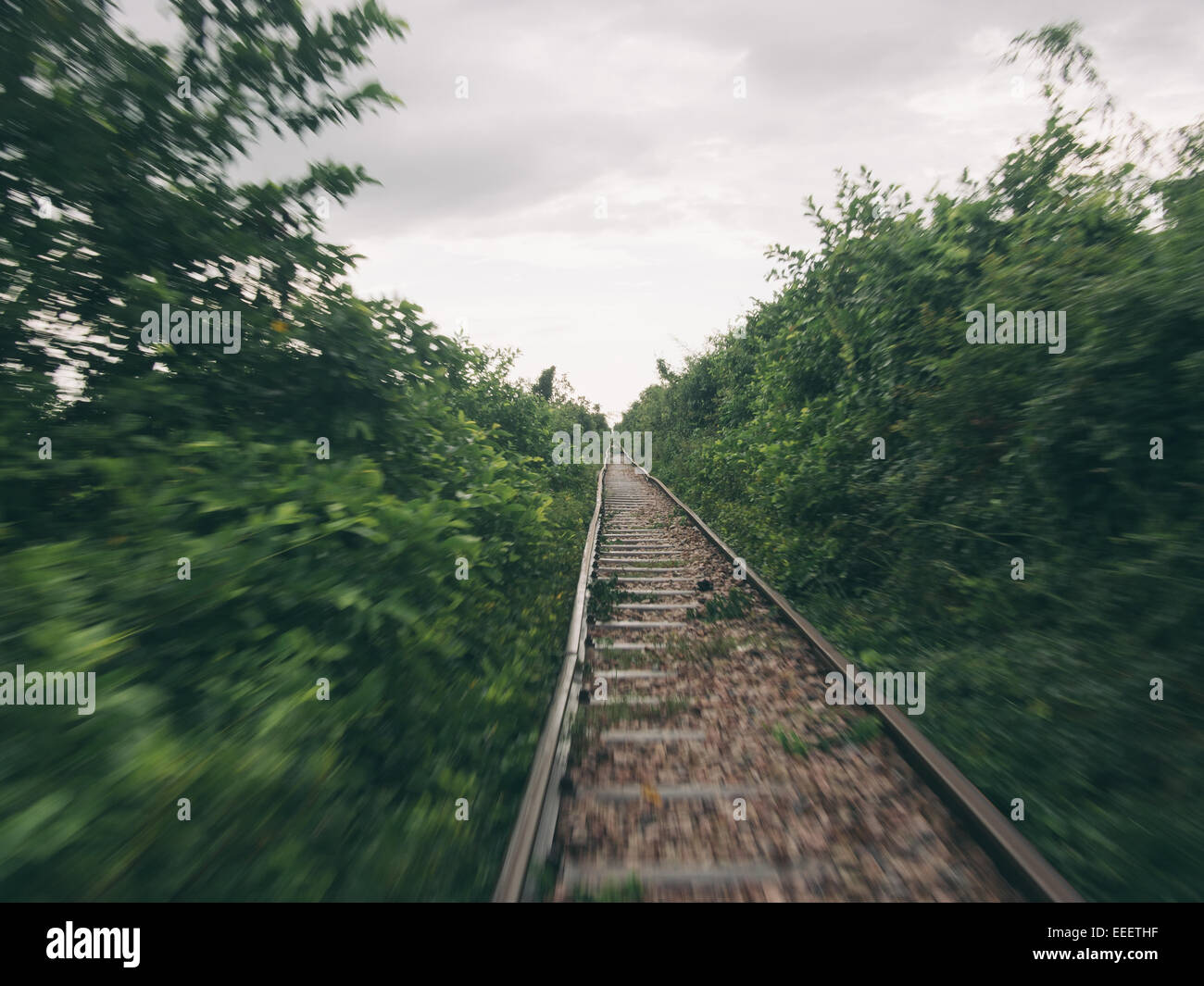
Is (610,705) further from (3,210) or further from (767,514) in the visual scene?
(767,514)

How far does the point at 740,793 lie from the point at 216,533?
316cm

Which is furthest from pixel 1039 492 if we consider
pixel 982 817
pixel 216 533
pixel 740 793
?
pixel 216 533

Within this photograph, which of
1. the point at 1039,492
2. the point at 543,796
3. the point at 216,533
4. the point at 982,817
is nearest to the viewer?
the point at 216,533

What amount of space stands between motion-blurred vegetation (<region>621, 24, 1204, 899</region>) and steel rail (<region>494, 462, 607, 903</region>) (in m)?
2.52

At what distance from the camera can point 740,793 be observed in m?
2.97

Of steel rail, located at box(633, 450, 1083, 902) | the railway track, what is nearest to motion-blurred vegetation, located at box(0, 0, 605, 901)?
the railway track

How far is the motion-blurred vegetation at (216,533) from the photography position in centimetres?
167

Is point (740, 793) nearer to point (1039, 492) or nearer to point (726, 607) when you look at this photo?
point (726, 607)

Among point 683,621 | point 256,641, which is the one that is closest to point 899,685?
point 683,621

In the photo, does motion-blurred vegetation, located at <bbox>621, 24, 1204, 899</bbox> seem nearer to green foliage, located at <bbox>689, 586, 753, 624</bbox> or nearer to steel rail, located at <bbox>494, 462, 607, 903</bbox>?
green foliage, located at <bbox>689, 586, 753, 624</bbox>

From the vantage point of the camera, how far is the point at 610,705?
387cm

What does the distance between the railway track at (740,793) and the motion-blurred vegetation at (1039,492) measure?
377 mm

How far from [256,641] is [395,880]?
1.27m

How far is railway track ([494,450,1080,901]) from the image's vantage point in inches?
93.0
